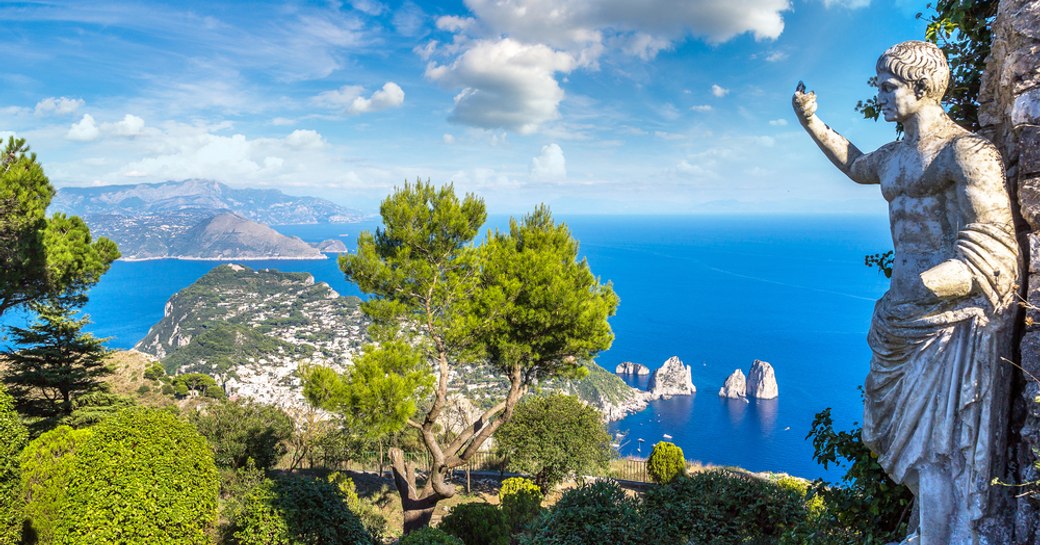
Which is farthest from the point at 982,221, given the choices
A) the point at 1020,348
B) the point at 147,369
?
the point at 147,369

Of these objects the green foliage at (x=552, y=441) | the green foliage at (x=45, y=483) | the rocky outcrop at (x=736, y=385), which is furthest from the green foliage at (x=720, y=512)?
the rocky outcrop at (x=736, y=385)

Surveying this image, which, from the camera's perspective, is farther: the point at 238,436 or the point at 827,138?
the point at 238,436

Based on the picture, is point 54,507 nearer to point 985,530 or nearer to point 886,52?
point 985,530

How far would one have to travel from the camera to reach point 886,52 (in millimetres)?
2691

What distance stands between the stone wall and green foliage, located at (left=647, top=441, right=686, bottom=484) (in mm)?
10722

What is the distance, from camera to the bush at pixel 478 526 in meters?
7.84

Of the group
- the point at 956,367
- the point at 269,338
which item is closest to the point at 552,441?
the point at 956,367

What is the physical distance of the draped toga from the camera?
89.4 inches

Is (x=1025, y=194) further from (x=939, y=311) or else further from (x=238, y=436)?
(x=238, y=436)

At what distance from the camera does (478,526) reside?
7941 millimetres

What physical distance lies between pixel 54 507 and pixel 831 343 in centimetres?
8619

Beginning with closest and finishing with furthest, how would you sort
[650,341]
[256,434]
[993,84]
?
[993,84] → [256,434] → [650,341]

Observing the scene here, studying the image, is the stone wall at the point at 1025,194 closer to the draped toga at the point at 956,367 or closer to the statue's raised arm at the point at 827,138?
the draped toga at the point at 956,367

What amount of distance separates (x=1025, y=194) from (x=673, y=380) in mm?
65875
